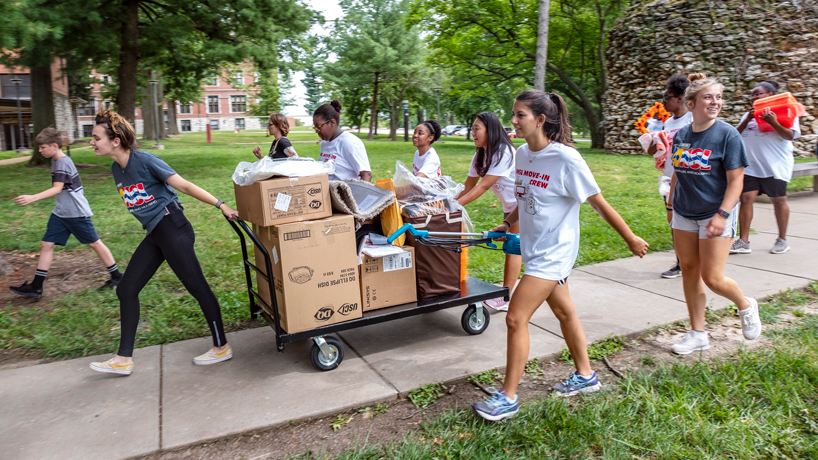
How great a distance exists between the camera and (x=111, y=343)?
4.50 m

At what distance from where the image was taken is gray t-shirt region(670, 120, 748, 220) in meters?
3.77

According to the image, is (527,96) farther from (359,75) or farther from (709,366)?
(359,75)

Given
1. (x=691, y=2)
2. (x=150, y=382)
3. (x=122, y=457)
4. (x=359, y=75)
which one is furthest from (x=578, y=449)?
(x=359, y=75)

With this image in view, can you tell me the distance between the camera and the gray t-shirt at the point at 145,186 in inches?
150

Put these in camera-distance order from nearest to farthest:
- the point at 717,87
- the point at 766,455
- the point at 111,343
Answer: the point at 766,455
the point at 717,87
the point at 111,343

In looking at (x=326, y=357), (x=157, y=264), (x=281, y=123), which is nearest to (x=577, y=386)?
(x=326, y=357)

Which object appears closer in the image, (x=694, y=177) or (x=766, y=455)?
(x=766, y=455)

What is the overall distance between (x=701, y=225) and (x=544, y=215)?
1.45 metres

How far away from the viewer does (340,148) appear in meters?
5.11

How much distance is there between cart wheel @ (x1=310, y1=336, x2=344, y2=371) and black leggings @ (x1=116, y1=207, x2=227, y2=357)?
2.96ft

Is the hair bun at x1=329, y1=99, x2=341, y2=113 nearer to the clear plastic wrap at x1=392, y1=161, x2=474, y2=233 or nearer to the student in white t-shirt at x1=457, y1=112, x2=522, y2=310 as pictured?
the clear plastic wrap at x1=392, y1=161, x2=474, y2=233

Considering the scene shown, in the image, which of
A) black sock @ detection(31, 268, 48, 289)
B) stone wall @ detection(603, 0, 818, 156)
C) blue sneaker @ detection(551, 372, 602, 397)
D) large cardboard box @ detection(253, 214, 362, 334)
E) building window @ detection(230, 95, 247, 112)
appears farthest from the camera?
building window @ detection(230, 95, 247, 112)

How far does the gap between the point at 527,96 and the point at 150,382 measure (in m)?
3.03

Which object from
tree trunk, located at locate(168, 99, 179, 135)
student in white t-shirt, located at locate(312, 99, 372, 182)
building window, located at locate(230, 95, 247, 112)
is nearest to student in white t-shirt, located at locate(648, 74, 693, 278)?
student in white t-shirt, located at locate(312, 99, 372, 182)
